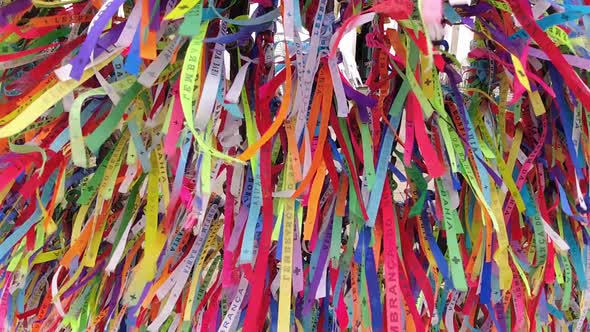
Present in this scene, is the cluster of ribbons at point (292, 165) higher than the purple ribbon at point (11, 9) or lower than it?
lower

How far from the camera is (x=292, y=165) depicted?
0.31 meters

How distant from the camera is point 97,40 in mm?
281

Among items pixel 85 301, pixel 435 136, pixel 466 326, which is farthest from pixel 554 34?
pixel 85 301

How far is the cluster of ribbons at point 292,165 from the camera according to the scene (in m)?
0.29

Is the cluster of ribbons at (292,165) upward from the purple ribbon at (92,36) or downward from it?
downward

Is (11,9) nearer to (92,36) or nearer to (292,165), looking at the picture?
(92,36)

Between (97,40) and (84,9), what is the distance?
0.05 meters

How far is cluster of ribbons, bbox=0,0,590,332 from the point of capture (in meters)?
0.29

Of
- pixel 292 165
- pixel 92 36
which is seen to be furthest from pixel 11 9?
pixel 292 165

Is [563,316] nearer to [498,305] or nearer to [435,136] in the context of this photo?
[498,305]

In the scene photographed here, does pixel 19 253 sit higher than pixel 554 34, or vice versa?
pixel 554 34

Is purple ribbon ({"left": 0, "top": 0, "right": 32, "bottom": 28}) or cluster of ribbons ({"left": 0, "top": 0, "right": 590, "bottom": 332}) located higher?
purple ribbon ({"left": 0, "top": 0, "right": 32, "bottom": 28})

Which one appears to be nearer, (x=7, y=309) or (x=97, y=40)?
(x=97, y=40)

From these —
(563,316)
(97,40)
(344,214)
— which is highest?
(97,40)
